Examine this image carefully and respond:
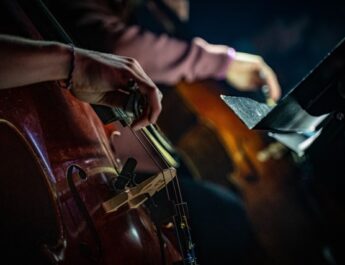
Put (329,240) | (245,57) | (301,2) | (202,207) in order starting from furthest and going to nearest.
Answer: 1. (301,2)
2. (329,240)
3. (245,57)
4. (202,207)

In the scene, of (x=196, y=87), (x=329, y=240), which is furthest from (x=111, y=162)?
(x=329, y=240)

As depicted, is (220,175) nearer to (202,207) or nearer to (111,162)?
(202,207)

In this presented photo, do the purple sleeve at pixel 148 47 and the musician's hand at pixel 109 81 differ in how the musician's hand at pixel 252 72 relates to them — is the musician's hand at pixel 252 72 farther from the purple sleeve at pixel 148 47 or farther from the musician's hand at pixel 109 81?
the musician's hand at pixel 109 81

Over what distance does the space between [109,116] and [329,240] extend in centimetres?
173

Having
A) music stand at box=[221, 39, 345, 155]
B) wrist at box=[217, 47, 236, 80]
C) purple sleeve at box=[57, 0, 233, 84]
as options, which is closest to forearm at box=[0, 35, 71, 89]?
music stand at box=[221, 39, 345, 155]

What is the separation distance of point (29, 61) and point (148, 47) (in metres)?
0.84

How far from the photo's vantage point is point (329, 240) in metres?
2.08

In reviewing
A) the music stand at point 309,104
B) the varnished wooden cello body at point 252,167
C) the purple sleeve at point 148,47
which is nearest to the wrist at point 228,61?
the purple sleeve at point 148,47

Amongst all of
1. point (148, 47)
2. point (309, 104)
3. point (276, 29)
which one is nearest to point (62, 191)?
Result: point (309, 104)

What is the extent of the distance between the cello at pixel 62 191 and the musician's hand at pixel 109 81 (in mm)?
88

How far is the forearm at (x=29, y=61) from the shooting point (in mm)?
645

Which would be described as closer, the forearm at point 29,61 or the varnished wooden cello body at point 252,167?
the forearm at point 29,61

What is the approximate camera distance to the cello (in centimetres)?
67

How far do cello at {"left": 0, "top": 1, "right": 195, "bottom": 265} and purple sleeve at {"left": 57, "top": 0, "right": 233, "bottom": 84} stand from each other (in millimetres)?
508
